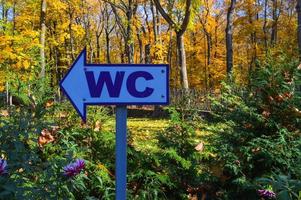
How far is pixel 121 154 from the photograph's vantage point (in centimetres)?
271

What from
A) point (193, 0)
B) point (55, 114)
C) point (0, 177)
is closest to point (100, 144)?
point (55, 114)

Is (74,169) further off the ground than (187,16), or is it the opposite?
(187,16)

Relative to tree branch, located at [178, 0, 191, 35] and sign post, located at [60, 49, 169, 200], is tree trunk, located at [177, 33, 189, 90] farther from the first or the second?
sign post, located at [60, 49, 169, 200]

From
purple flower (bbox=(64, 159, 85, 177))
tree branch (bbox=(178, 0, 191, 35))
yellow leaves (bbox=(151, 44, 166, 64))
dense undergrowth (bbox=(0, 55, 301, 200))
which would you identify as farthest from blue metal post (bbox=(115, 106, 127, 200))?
yellow leaves (bbox=(151, 44, 166, 64))

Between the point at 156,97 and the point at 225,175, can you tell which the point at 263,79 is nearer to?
the point at 225,175

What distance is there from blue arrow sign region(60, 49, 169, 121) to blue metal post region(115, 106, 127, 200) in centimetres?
8

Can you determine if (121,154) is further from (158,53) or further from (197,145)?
(158,53)

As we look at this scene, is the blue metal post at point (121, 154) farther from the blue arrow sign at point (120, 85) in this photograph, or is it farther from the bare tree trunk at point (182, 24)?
the bare tree trunk at point (182, 24)

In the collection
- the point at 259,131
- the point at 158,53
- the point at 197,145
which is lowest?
the point at 197,145

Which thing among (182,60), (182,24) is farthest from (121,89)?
(182,60)

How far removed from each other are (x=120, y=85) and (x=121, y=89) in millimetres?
24

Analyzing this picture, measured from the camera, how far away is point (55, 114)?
4.94 meters

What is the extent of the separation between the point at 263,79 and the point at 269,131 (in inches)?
21.8

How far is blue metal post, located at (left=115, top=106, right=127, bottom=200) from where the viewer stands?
270 cm
